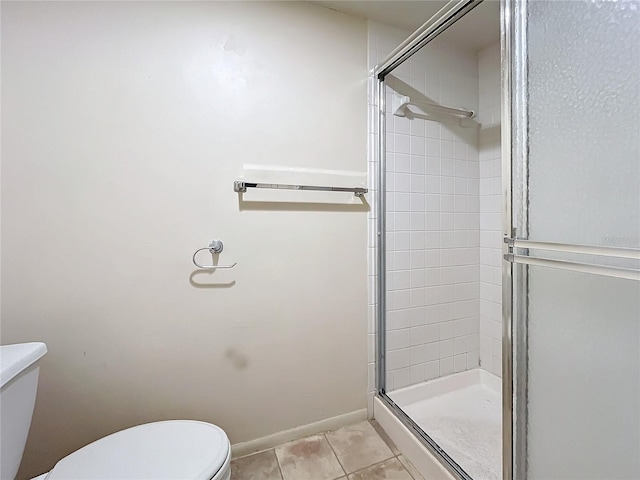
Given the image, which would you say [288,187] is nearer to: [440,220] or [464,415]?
[440,220]

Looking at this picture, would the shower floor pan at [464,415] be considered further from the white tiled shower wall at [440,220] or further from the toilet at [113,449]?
the toilet at [113,449]

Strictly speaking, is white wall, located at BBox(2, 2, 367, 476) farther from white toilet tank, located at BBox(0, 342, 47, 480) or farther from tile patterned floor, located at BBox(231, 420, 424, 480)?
white toilet tank, located at BBox(0, 342, 47, 480)

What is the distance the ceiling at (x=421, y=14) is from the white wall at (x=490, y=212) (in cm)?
19

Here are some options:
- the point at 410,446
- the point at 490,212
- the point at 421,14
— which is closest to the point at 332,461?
the point at 410,446

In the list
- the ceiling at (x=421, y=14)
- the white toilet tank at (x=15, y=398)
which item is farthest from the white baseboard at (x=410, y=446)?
the ceiling at (x=421, y=14)

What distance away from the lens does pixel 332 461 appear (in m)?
1.28

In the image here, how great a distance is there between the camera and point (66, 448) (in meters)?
1.11

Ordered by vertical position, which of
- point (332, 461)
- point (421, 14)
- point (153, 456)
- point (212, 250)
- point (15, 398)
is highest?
point (421, 14)

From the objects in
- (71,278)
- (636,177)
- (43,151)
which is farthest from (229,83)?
(636,177)

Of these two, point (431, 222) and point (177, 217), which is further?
point (431, 222)

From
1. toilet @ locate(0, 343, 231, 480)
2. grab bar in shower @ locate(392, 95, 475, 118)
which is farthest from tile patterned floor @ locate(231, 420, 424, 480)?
grab bar in shower @ locate(392, 95, 475, 118)

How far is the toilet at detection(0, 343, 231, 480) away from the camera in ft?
2.54

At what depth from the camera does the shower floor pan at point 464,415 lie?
1264 mm

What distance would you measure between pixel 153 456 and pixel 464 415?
A: 150cm
